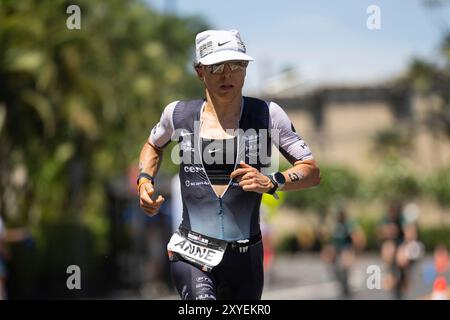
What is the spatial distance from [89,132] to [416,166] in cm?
4247

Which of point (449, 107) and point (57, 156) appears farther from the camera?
point (449, 107)

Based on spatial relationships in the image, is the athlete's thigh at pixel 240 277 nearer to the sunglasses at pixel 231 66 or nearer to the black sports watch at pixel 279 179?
the black sports watch at pixel 279 179

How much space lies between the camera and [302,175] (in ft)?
16.8

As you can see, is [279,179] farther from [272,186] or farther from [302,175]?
[302,175]

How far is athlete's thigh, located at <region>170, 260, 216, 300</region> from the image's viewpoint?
5.07 metres

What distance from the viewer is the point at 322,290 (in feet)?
79.3

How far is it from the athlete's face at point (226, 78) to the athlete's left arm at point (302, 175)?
47 cm

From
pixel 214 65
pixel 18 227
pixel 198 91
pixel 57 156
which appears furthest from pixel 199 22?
pixel 214 65

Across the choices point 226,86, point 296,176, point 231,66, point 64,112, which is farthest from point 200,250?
point 64,112

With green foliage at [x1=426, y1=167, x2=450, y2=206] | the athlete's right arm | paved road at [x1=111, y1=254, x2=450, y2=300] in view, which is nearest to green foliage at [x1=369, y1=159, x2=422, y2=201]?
green foliage at [x1=426, y1=167, x2=450, y2=206]

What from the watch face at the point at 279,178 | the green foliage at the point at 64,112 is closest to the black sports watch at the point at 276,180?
the watch face at the point at 279,178

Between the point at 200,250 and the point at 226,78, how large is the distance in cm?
88

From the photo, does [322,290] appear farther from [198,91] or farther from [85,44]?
[198,91]

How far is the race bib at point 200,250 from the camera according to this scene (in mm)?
5086
